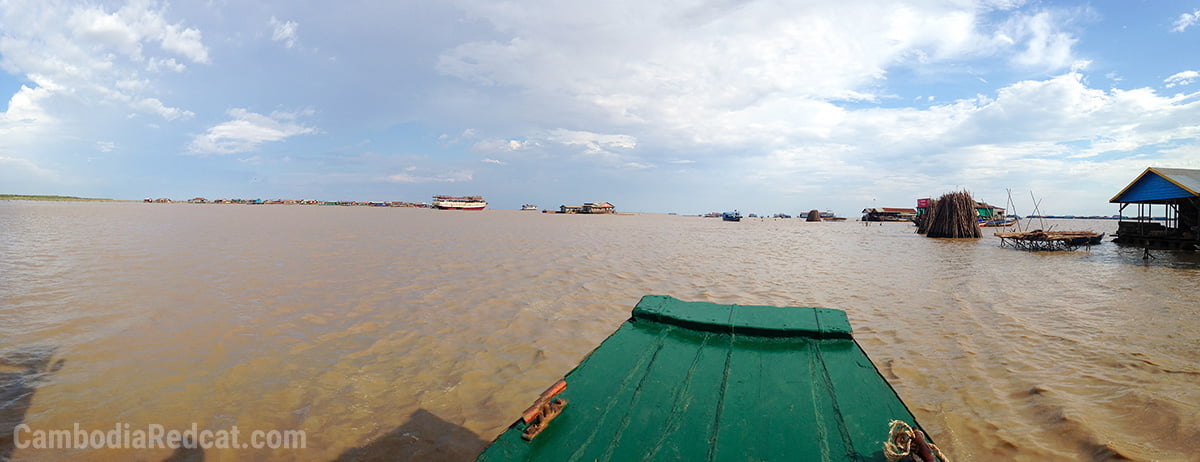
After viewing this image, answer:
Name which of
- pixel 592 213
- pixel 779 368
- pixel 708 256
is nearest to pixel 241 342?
pixel 779 368

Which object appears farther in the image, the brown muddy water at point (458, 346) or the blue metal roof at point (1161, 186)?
the blue metal roof at point (1161, 186)

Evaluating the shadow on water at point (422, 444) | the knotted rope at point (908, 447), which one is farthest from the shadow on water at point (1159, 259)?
the shadow on water at point (422, 444)

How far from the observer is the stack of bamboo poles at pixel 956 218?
98.2 feet

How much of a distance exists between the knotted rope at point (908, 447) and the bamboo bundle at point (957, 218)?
36.7 m

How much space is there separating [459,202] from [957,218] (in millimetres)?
75296

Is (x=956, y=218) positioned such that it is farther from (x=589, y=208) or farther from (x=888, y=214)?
(x=589, y=208)

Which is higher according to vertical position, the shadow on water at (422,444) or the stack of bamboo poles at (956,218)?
the stack of bamboo poles at (956,218)

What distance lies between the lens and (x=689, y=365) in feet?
8.34

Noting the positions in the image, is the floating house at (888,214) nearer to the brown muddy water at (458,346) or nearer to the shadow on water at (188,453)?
the brown muddy water at (458,346)

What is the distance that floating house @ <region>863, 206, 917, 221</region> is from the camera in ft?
238

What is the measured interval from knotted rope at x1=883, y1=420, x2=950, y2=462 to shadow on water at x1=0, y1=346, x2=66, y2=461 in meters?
5.87

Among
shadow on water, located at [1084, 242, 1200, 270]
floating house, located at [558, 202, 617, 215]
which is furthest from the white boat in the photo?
shadow on water, located at [1084, 242, 1200, 270]

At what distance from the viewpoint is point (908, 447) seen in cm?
163

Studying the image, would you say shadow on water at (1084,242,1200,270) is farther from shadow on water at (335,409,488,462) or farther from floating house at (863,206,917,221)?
Answer: floating house at (863,206,917,221)
